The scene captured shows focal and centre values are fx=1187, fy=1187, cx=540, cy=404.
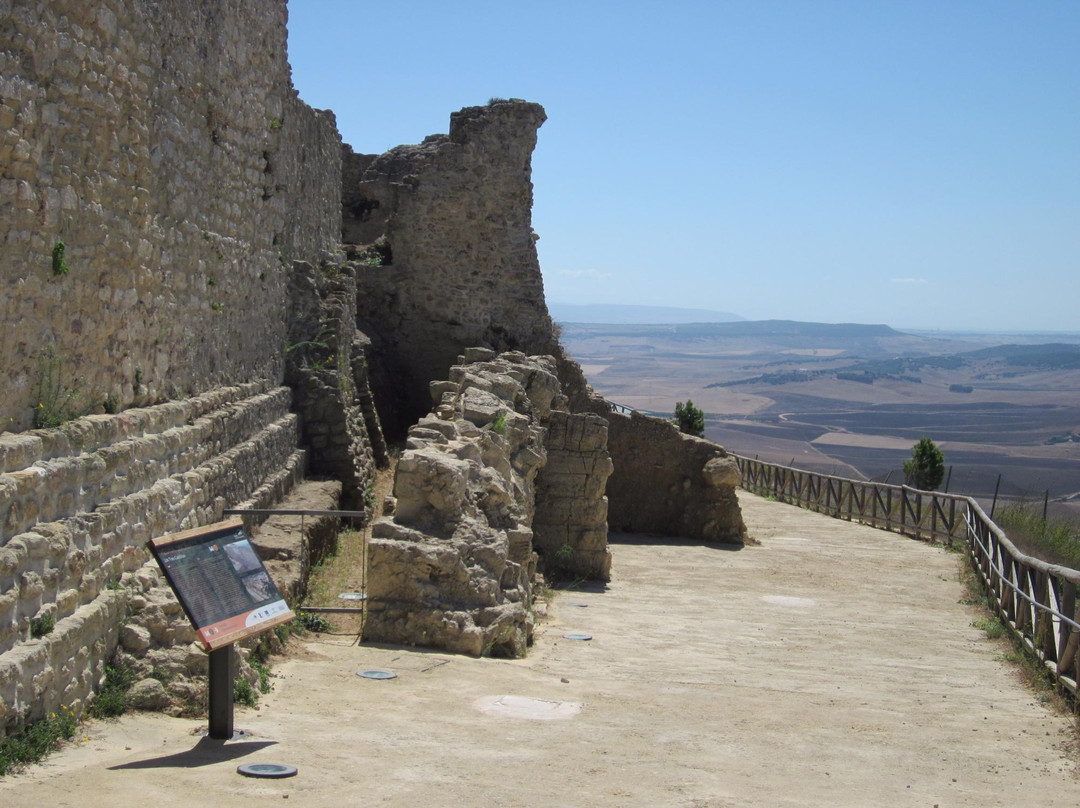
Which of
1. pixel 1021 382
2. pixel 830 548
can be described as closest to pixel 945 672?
pixel 830 548

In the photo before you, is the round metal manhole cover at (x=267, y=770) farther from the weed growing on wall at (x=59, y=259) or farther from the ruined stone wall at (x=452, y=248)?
the ruined stone wall at (x=452, y=248)

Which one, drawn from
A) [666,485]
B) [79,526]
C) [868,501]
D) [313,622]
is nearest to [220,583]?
[79,526]

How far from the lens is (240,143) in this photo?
11.0m

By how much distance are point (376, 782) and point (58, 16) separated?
4240 millimetres

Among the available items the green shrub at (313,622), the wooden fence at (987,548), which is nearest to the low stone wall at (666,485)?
the wooden fence at (987,548)

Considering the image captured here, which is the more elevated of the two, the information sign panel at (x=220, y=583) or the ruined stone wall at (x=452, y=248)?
the ruined stone wall at (x=452, y=248)

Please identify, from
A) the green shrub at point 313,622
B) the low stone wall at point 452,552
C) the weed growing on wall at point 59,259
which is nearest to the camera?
the weed growing on wall at point 59,259

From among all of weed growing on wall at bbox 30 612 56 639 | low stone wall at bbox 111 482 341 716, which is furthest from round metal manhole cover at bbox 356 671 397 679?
weed growing on wall at bbox 30 612 56 639

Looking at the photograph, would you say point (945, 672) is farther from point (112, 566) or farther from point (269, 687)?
point (112, 566)

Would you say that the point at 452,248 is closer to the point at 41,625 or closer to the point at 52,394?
the point at 52,394

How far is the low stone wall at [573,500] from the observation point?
1445 centimetres

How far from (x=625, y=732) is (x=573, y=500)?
776 cm

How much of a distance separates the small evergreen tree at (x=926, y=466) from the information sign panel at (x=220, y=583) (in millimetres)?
23645

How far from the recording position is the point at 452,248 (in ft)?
64.0
